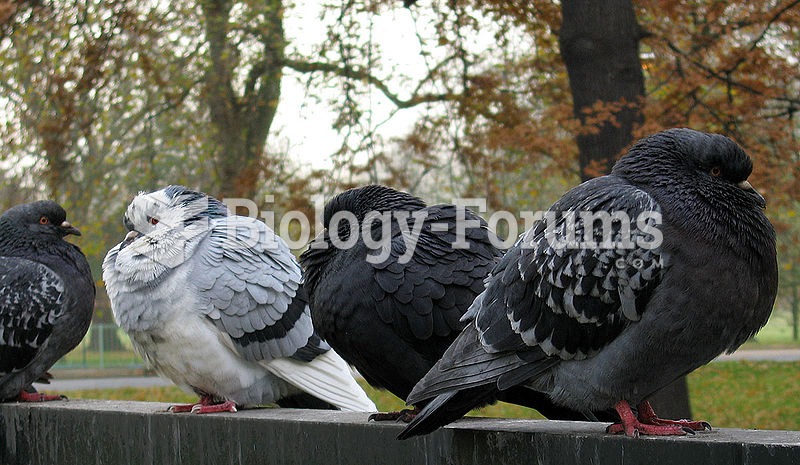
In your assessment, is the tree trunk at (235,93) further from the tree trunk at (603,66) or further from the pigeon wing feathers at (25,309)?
the pigeon wing feathers at (25,309)

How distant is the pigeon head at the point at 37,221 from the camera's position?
5.54 meters

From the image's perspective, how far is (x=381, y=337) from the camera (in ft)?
12.4

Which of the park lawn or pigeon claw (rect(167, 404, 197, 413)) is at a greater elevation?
pigeon claw (rect(167, 404, 197, 413))

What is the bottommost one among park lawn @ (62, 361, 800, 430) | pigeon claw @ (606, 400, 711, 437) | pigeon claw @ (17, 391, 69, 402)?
park lawn @ (62, 361, 800, 430)

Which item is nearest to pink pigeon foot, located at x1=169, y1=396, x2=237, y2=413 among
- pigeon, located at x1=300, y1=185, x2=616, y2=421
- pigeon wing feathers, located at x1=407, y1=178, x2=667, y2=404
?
pigeon, located at x1=300, y1=185, x2=616, y2=421

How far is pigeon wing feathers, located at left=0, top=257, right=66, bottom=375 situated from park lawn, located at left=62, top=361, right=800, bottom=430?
4021mm

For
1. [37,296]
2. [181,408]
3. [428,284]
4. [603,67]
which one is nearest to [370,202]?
[428,284]

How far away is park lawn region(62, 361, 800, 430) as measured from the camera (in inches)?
403

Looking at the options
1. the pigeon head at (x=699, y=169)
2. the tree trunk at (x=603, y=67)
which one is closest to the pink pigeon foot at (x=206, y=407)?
the pigeon head at (x=699, y=169)

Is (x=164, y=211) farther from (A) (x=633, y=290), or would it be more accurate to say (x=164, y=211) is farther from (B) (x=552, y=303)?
(A) (x=633, y=290)

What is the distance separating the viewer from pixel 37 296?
5.24 meters

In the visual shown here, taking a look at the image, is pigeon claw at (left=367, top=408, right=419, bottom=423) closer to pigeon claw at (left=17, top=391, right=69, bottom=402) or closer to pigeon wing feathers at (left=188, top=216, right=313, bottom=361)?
pigeon wing feathers at (left=188, top=216, right=313, bottom=361)

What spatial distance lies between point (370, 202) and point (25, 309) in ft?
7.07

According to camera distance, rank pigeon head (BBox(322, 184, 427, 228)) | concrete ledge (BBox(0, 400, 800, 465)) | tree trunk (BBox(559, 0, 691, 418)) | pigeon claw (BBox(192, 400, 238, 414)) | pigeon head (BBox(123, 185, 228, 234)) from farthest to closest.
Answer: tree trunk (BBox(559, 0, 691, 418))
pigeon head (BBox(123, 185, 228, 234))
pigeon claw (BBox(192, 400, 238, 414))
pigeon head (BBox(322, 184, 427, 228))
concrete ledge (BBox(0, 400, 800, 465))
